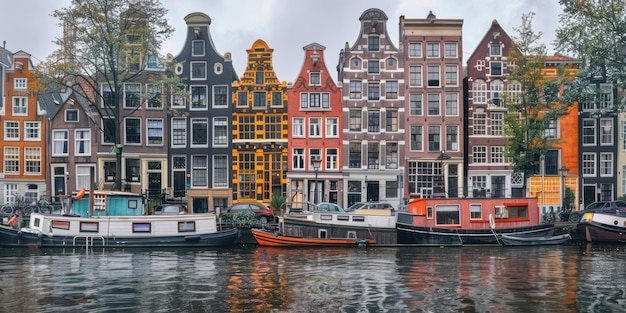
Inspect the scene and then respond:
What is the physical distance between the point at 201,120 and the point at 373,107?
13588 mm

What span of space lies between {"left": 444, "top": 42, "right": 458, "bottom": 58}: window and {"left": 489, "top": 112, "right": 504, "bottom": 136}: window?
18.6 ft

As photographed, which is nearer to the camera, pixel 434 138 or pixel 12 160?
pixel 12 160

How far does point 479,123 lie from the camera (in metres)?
59.0

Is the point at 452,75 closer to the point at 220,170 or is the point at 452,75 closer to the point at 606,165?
the point at 606,165

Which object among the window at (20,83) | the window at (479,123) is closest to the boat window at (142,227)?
the window at (20,83)

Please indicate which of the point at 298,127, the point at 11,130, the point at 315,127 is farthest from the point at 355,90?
the point at 11,130

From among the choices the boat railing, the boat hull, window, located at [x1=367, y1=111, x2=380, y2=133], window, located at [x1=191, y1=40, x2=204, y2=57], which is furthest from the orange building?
the boat hull

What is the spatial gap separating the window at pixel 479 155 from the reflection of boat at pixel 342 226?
17.4 meters

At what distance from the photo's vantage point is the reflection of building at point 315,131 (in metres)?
57.5

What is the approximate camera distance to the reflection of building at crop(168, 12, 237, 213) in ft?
189

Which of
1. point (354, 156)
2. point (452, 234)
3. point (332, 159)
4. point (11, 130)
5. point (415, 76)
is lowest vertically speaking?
point (452, 234)

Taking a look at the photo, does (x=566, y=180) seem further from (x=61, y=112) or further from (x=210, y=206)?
(x=61, y=112)

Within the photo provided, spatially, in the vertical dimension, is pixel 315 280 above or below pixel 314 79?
below

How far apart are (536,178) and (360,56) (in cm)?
1678
